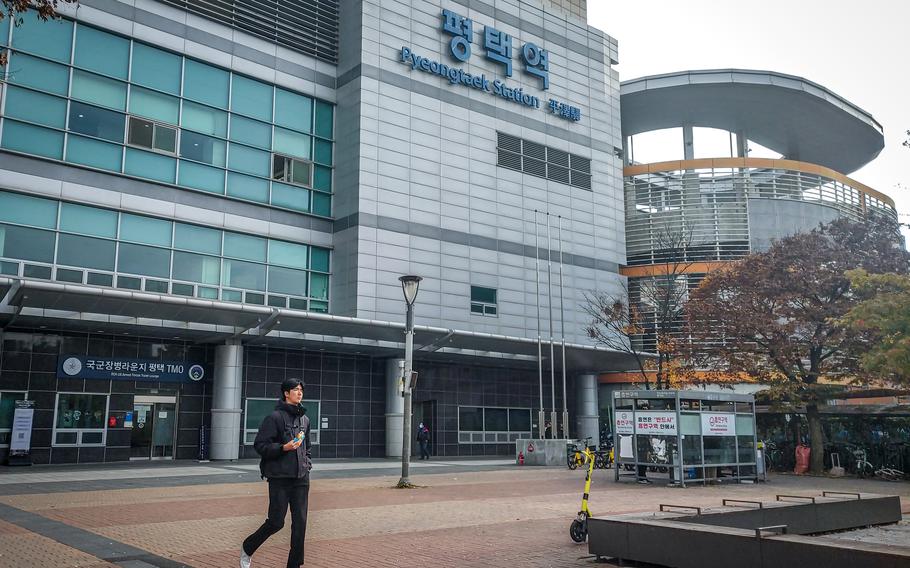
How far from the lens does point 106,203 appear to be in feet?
94.0

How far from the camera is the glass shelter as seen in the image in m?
20.7

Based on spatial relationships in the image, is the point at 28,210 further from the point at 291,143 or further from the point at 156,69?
the point at 291,143

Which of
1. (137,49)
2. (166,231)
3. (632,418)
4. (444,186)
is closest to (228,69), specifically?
(137,49)

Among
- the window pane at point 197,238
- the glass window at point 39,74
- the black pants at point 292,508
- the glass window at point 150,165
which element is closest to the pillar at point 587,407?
the window pane at point 197,238

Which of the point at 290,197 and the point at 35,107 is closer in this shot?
the point at 35,107

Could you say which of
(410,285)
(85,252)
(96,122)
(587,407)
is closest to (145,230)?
(85,252)

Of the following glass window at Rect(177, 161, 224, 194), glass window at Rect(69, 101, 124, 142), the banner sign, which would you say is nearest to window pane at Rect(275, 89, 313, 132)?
glass window at Rect(177, 161, 224, 194)

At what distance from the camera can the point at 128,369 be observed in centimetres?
2889

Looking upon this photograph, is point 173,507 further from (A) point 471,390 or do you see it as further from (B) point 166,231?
(A) point 471,390

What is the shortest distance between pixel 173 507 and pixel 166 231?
1812 cm

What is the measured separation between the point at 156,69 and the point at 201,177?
4422mm

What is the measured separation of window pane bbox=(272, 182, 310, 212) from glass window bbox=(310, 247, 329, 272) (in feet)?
6.02

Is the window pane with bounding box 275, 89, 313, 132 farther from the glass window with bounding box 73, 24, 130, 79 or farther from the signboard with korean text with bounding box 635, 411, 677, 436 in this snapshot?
the signboard with korean text with bounding box 635, 411, 677, 436

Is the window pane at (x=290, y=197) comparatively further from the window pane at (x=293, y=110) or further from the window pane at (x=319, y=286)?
the window pane at (x=319, y=286)
